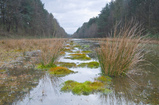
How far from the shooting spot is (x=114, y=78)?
9.40ft

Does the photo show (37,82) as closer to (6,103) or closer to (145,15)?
(6,103)

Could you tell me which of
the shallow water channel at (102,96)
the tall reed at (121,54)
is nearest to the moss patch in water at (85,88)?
the shallow water channel at (102,96)

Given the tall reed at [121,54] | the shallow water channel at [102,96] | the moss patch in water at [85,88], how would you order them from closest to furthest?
the shallow water channel at [102,96], the moss patch in water at [85,88], the tall reed at [121,54]

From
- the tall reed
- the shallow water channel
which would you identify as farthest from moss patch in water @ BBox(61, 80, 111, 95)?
the tall reed

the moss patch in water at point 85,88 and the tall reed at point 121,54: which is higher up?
the tall reed at point 121,54

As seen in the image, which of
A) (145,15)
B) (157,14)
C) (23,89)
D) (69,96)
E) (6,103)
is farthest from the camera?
(145,15)

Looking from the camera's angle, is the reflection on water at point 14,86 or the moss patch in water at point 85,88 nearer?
the reflection on water at point 14,86

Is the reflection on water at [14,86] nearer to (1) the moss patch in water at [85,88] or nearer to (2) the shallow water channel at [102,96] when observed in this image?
(2) the shallow water channel at [102,96]

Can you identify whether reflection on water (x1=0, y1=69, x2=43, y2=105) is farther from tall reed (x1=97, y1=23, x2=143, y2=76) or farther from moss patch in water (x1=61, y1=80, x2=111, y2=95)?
tall reed (x1=97, y1=23, x2=143, y2=76)

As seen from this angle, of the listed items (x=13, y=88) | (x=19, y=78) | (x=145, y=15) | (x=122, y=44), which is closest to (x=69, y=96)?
(x=13, y=88)

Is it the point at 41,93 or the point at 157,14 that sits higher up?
the point at 157,14

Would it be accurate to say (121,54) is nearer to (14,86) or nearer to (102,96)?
(102,96)

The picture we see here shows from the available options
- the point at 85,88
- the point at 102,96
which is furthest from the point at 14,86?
the point at 102,96

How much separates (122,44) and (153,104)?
1.43 metres
